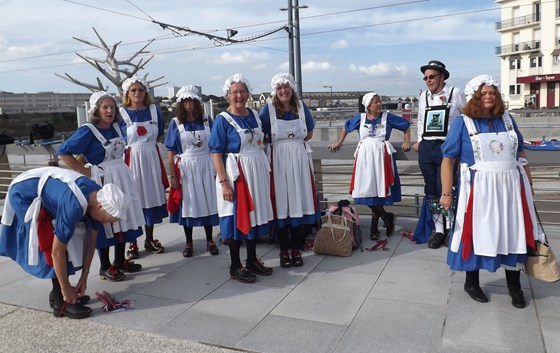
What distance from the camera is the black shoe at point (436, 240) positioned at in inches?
193

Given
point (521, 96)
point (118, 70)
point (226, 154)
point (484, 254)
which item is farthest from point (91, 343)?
point (521, 96)

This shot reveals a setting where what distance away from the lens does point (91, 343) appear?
3.20 metres

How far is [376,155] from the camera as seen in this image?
5.07m

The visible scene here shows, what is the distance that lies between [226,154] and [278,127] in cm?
54

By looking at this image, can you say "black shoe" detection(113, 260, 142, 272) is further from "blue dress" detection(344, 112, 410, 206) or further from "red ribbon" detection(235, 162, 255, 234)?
"blue dress" detection(344, 112, 410, 206)

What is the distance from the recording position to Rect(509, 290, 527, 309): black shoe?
3.46 metres

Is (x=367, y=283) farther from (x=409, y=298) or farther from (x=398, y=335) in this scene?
(x=398, y=335)

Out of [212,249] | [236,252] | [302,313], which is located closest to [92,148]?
[236,252]

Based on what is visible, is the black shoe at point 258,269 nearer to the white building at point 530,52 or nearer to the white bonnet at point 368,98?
the white bonnet at point 368,98

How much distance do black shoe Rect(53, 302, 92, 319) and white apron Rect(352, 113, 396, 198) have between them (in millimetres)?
2873

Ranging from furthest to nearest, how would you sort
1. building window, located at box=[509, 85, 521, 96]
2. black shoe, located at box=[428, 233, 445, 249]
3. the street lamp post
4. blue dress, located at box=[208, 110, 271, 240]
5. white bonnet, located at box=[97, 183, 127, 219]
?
building window, located at box=[509, 85, 521, 96], the street lamp post, black shoe, located at box=[428, 233, 445, 249], blue dress, located at box=[208, 110, 271, 240], white bonnet, located at box=[97, 183, 127, 219]

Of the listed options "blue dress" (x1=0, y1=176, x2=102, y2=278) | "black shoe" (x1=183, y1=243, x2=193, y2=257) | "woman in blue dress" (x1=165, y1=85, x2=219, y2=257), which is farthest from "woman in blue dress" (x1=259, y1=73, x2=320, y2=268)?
Answer: "blue dress" (x1=0, y1=176, x2=102, y2=278)

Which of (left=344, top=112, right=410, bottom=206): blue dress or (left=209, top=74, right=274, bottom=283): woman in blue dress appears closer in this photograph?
(left=209, top=74, right=274, bottom=283): woman in blue dress

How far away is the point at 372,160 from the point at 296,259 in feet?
4.42
